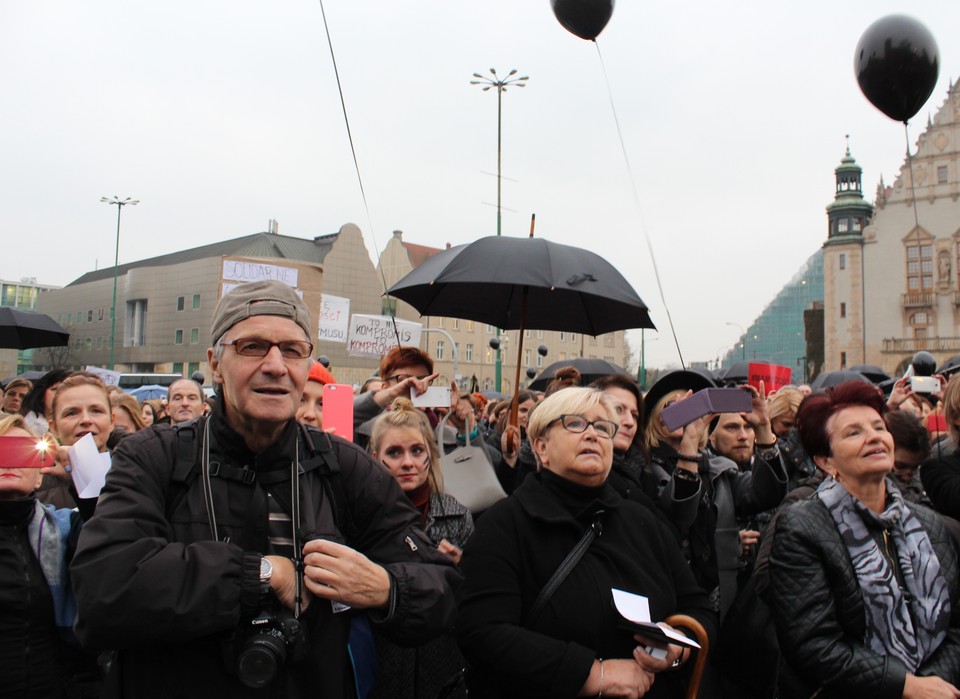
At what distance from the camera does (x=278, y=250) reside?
174 feet

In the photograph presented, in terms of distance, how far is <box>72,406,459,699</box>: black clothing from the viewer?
1634 millimetres

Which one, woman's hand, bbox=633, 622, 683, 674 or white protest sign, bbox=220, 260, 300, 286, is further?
white protest sign, bbox=220, 260, 300, 286

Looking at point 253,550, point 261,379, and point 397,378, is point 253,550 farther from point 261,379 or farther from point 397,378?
point 397,378

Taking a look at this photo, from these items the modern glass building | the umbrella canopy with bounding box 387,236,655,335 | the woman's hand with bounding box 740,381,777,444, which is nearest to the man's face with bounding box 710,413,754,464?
the woman's hand with bounding box 740,381,777,444

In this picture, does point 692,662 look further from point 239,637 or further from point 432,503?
point 239,637

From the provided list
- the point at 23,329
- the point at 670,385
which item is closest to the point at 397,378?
the point at 670,385

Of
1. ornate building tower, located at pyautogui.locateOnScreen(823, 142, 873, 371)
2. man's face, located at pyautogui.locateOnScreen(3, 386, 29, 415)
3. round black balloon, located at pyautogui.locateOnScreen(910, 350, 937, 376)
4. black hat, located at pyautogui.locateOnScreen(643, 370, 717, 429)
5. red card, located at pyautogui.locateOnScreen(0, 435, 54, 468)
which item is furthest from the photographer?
ornate building tower, located at pyautogui.locateOnScreen(823, 142, 873, 371)

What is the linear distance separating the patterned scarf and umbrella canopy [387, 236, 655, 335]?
207 cm

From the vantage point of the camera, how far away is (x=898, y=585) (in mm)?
Result: 2768

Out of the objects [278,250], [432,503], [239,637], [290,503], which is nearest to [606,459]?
[432,503]

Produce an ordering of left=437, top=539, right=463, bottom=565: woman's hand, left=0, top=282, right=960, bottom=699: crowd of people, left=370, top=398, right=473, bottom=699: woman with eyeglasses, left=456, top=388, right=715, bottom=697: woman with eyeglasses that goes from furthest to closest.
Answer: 1. left=437, top=539, right=463, bottom=565: woman's hand
2. left=370, top=398, right=473, bottom=699: woman with eyeglasses
3. left=456, top=388, right=715, bottom=697: woman with eyeglasses
4. left=0, top=282, right=960, bottom=699: crowd of people

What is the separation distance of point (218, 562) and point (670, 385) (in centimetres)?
305

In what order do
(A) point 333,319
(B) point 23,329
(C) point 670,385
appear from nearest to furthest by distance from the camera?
(C) point 670,385 → (B) point 23,329 → (A) point 333,319

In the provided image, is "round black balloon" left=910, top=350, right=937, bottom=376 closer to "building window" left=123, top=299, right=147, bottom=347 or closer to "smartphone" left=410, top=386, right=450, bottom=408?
"smartphone" left=410, top=386, right=450, bottom=408
